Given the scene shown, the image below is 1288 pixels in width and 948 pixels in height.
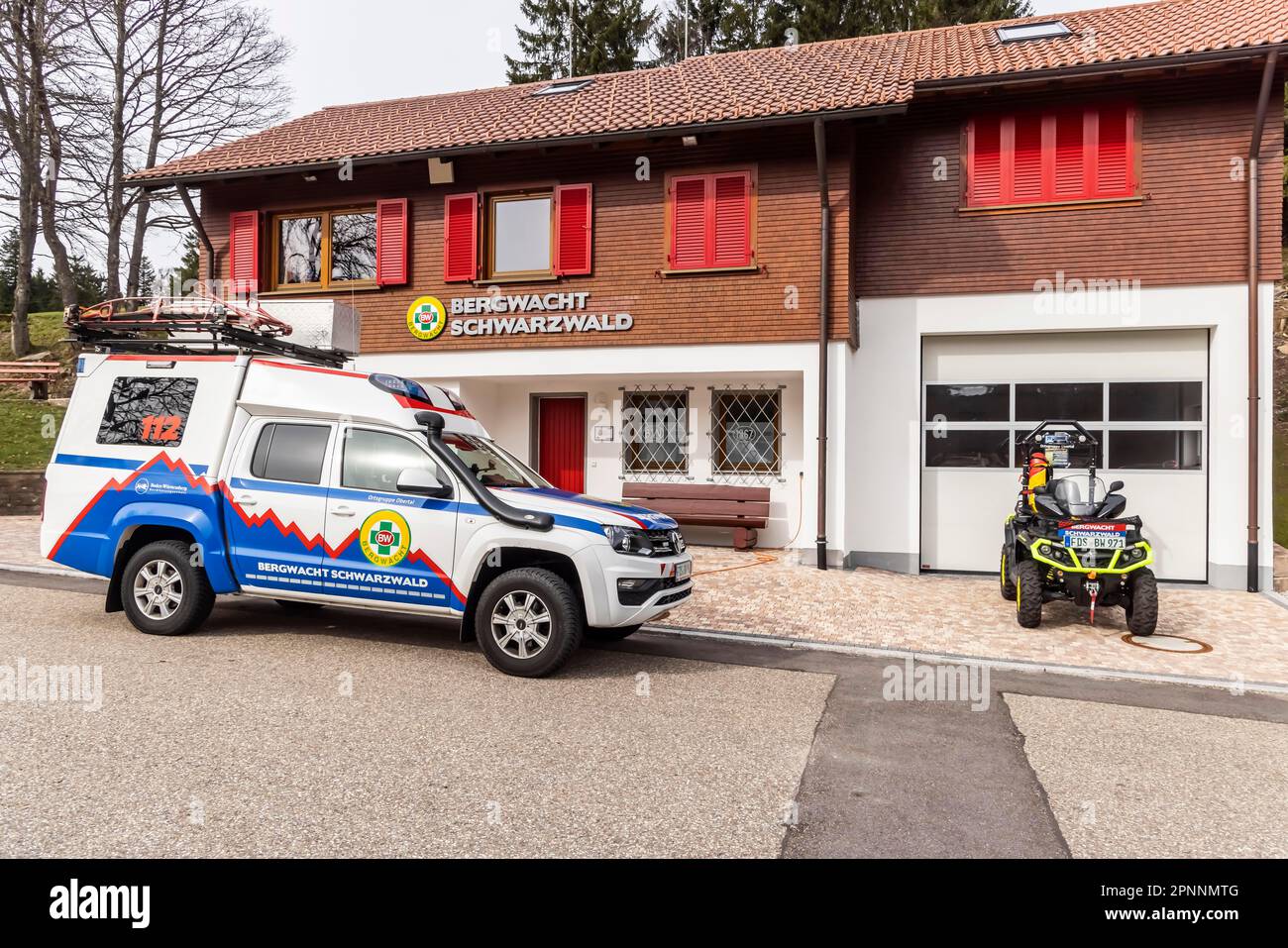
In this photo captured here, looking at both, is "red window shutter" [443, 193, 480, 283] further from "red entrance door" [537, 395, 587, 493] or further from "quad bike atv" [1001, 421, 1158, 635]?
"quad bike atv" [1001, 421, 1158, 635]

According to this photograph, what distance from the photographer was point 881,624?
8.41 meters

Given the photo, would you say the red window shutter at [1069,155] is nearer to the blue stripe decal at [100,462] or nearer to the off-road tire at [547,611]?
the off-road tire at [547,611]

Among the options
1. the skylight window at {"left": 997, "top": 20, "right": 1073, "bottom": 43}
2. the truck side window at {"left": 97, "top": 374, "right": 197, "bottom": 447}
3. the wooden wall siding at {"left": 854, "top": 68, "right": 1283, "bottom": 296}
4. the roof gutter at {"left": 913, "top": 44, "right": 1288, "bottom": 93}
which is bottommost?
the truck side window at {"left": 97, "top": 374, "right": 197, "bottom": 447}

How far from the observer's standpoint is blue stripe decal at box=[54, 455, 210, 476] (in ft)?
23.0

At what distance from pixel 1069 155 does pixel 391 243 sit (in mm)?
10252

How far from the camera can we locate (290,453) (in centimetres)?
680

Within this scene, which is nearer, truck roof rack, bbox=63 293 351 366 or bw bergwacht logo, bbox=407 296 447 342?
truck roof rack, bbox=63 293 351 366

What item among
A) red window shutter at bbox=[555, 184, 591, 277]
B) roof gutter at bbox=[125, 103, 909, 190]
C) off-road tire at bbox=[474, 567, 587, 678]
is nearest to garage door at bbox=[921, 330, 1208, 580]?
roof gutter at bbox=[125, 103, 909, 190]

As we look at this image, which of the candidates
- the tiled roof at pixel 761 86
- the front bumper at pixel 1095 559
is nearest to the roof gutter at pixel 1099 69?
the tiled roof at pixel 761 86

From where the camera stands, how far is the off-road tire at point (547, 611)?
5906 millimetres

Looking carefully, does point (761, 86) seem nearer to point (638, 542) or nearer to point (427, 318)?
point (427, 318)

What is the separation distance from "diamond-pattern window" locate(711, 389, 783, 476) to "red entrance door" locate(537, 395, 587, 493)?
2.36 meters

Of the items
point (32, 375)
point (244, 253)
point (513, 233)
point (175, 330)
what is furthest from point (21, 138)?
point (175, 330)
